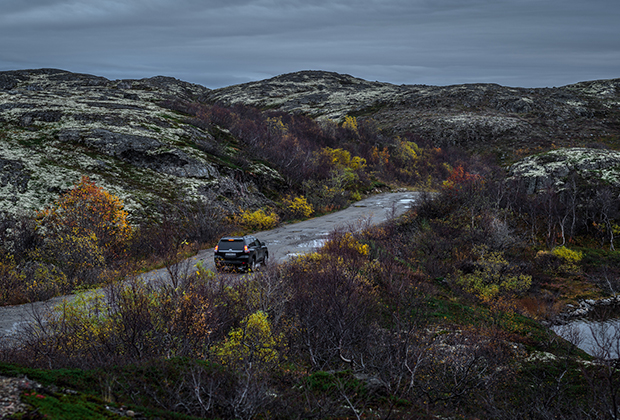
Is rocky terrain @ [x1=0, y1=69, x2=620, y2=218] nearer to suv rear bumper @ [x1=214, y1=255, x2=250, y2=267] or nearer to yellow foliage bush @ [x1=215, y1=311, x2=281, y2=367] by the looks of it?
suv rear bumper @ [x1=214, y1=255, x2=250, y2=267]

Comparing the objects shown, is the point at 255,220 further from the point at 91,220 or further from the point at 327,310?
the point at 327,310

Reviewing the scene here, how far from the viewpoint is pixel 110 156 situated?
2945 centimetres

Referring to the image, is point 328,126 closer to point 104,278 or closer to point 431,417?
point 104,278

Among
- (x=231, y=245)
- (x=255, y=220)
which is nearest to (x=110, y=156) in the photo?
(x=255, y=220)

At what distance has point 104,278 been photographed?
1430cm

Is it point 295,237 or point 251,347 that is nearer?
point 251,347

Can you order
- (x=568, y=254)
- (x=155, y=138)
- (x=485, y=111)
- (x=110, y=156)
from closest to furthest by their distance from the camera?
(x=568, y=254) < (x=110, y=156) < (x=155, y=138) < (x=485, y=111)

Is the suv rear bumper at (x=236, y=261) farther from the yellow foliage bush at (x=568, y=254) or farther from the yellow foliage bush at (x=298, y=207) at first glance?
the yellow foliage bush at (x=568, y=254)

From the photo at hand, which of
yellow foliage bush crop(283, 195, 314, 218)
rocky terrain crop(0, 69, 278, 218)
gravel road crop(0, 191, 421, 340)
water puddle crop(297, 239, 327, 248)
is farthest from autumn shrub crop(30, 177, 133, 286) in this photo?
yellow foliage bush crop(283, 195, 314, 218)

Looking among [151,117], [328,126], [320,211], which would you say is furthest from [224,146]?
[328,126]

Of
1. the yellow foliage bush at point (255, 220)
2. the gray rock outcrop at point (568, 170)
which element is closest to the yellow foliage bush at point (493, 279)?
the gray rock outcrop at point (568, 170)

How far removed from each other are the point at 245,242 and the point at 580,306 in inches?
769

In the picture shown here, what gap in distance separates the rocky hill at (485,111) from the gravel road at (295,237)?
1342 inches

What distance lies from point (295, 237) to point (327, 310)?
14346 millimetres
